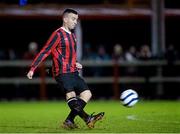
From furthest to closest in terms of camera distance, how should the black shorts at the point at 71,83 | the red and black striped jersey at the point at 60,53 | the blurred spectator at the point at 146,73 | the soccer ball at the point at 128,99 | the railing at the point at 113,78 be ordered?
1. the blurred spectator at the point at 146,73
2. the railing at the point at 113,78
3. the soccer ball at the point at 128,99
4. the red and black striped jersey at the point at 60,53
5. the black shorts at the point at 71,83

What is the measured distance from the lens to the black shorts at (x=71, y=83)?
11.8m

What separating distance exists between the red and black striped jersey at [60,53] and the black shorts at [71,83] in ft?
0.26

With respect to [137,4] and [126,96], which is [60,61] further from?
[137,4]

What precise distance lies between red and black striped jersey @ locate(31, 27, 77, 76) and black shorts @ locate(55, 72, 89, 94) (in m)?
0.08

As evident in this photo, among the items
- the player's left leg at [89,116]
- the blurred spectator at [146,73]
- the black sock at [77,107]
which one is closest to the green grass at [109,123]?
the player's left leg at [89,116]

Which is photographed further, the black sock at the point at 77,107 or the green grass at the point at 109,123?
the black sock at the point at 77,107

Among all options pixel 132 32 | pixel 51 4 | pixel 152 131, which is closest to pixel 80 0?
pixel 51 4

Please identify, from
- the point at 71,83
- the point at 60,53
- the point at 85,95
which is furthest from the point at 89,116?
the point at 60,53

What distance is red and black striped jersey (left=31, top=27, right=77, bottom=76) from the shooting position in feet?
39.2

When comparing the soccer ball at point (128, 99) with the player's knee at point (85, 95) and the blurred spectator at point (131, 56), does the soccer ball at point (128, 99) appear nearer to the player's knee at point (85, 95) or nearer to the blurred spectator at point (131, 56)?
the player's knee at point (85, 95)

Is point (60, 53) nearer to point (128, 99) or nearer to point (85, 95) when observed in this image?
point (85, 95)

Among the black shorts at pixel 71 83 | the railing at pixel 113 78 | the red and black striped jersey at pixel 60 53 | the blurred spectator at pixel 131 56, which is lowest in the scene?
the railing at pixel 113 78

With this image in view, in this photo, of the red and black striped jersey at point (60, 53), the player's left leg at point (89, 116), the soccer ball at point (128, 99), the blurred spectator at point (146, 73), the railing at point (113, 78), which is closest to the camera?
the player's left leg at point (89, 116)

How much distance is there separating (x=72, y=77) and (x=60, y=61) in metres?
0.32
